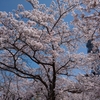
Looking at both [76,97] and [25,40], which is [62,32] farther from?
[76,97]

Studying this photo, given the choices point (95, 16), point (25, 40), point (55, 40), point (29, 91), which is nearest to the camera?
point (95, 16)

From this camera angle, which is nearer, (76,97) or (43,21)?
(43,21)

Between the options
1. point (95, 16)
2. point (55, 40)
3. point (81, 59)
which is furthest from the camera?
point (81, 59)

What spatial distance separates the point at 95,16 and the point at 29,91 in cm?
979

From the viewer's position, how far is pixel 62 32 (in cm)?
1089

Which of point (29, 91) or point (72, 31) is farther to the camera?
point (29, 91)

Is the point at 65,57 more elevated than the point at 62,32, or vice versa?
the point at 62,32

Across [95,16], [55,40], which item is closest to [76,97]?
[55,40]

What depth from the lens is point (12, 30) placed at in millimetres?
8188

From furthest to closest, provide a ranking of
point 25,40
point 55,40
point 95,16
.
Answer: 1. point 55,40
2. point 25,40
3. point 95,16

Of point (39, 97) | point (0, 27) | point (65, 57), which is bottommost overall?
point (39, 97)

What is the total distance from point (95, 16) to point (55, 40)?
4414mm

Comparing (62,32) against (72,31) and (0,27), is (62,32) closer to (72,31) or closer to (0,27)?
(72,31)

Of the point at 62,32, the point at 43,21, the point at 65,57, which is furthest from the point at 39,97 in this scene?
the point at 43,21
